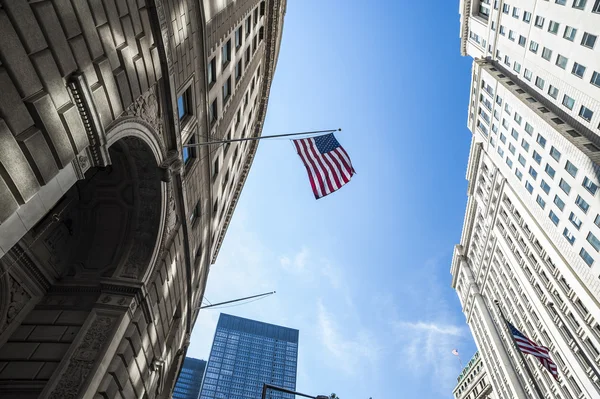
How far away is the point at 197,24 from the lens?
17047mm

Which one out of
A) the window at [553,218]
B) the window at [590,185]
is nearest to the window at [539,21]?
the window at [590,185]

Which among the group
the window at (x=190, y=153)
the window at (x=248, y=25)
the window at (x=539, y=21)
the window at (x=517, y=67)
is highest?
the window at (x=517, y=67)

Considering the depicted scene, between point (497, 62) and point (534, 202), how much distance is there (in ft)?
86.8

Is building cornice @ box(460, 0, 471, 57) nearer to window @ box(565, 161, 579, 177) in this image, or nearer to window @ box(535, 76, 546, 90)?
window @ box(535, 76, 546, 90)

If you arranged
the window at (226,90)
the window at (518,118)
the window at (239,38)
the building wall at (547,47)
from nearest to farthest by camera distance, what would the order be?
the window at (226,90) → the window at (239,38) → the building wall at (547,47) → the window at (518,118)

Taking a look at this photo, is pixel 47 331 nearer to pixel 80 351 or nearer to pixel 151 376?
pixel 80 351

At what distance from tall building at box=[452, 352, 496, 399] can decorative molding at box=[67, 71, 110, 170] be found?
102 m

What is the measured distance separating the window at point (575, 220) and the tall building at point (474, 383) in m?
60.1

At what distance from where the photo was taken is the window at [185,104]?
17.9 meters

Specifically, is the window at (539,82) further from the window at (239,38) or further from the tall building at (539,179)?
the window at (239,38)

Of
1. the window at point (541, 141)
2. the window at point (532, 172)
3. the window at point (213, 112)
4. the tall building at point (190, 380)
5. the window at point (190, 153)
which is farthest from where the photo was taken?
the tall building at point (190, 380)

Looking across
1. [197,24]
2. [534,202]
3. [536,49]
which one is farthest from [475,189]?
[197,24]

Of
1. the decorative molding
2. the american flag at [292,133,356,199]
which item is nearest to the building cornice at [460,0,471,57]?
the american flag at [292,133,356,199]

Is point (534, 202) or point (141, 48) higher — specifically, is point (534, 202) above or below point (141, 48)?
above
